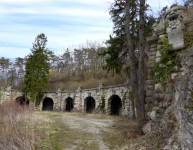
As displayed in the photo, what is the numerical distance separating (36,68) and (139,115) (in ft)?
58.4

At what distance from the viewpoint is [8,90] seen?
20875mm

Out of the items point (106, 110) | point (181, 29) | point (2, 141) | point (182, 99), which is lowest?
point (106, 110)

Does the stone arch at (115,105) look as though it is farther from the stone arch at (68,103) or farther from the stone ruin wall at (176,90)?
the stone ruin wall at (176,90)

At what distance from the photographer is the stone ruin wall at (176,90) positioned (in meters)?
2.58

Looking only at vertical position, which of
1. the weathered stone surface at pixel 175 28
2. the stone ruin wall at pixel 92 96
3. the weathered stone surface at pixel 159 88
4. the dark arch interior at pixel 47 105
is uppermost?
the weathered stone surface at pixel 175 28

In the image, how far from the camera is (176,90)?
133 inches

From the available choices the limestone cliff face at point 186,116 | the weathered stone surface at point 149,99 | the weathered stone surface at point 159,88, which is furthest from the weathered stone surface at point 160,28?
the limestone cliff face at point 186,116

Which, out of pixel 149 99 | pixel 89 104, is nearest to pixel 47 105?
pixel 89 104

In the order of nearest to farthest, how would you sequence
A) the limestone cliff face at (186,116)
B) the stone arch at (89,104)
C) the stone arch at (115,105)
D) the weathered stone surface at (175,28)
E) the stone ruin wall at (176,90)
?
1. the limestone cliff face at (186,116)
2. the stone ruin wall at (176,90)
3. the weathered stone surface at (175,28)
4. the stone arch at (115,105)
5. the stone arch at (89,104)

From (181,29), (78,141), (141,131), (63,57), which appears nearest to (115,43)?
(181,29)

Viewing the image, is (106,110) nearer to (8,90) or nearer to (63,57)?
(8,90)

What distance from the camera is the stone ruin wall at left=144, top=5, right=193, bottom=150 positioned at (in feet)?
8.47

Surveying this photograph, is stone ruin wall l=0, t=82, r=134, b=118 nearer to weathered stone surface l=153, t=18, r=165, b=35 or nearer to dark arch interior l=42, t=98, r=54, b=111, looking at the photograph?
dark arch interior l=42, t=98, r=54, b=111

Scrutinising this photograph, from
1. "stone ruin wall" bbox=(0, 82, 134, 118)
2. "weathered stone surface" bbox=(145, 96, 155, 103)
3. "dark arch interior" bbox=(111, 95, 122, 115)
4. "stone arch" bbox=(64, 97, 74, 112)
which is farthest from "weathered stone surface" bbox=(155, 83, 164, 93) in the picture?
"stone arch" bbox=(64, 97, 74, 112)
